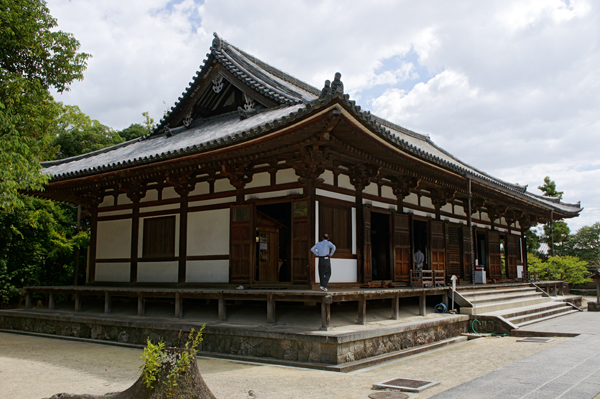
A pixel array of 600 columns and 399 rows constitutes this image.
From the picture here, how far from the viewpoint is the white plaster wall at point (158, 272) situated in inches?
518

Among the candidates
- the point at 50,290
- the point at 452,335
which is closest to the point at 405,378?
the point at 452,335

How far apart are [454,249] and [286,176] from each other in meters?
8.41

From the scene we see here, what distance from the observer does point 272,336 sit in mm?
9055

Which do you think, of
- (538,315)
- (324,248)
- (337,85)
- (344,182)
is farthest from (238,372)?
(538,315)

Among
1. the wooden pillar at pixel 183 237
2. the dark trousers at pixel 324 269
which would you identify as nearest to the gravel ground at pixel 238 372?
the dark trousers at pixel 324 269

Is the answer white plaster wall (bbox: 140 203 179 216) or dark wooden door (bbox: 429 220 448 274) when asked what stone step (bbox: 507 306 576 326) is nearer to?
dark wooden door (bbox: 429 220 448 274)

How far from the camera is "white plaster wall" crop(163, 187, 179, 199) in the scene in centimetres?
1358

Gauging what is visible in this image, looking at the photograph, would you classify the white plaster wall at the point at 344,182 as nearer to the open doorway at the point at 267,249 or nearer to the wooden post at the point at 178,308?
the open doorway at the point at 267,249

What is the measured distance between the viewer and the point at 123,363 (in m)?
9.16

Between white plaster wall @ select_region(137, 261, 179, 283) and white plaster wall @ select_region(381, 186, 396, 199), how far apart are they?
6.19 metres

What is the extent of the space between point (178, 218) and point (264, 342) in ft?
17.8

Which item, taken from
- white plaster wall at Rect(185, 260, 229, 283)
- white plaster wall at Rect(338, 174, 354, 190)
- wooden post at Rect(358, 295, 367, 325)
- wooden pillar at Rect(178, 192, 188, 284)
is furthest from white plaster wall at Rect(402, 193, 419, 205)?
wooden pillar at Rect(178, 192, 188, 284)

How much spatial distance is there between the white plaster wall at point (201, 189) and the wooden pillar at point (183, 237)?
0.27 meters

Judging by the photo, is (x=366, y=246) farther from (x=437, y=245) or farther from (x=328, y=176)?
(x=437, y=245)
